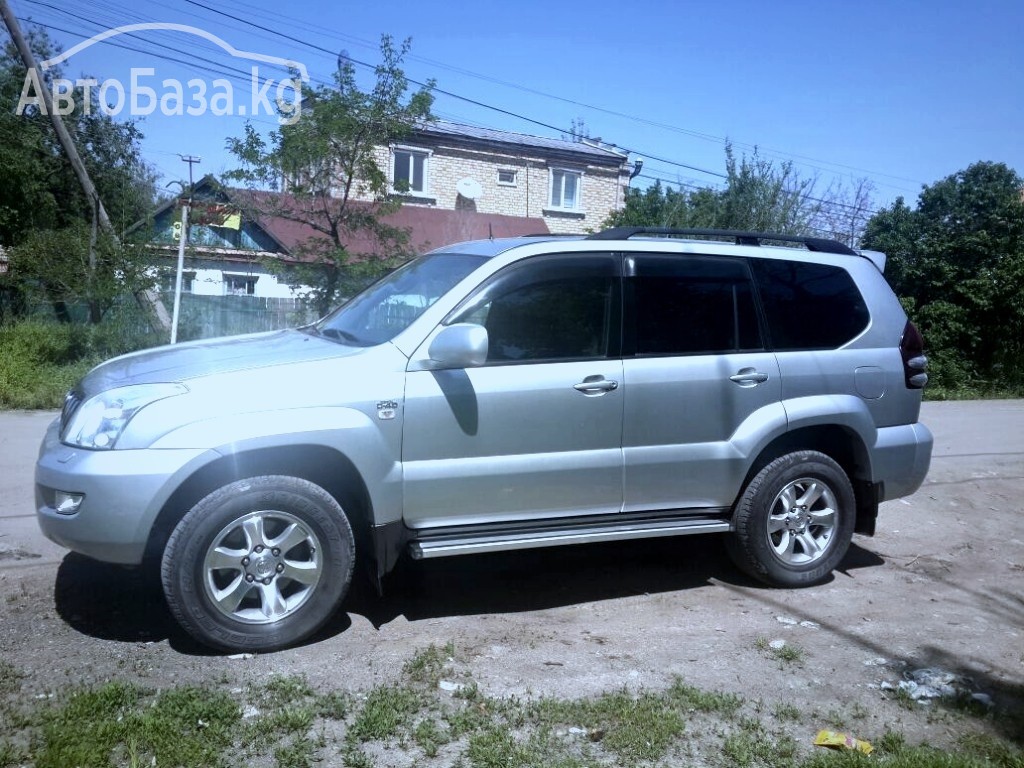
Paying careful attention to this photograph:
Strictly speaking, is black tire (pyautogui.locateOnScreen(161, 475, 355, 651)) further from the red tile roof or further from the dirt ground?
the red tile roof

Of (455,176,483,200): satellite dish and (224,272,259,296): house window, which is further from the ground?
(455,176,483,200): satellite dish

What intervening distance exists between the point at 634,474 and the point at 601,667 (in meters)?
1.12

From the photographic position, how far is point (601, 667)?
4527mm

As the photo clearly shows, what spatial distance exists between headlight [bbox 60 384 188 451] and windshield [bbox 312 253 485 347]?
1050mm

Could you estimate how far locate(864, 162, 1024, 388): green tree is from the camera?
17.6 meters

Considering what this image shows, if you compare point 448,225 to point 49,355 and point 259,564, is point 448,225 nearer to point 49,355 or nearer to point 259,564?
point 49,355

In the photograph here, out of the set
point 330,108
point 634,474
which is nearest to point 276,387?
point 634,474

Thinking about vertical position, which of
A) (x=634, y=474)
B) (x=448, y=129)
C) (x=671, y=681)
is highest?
(x=448, y=129)

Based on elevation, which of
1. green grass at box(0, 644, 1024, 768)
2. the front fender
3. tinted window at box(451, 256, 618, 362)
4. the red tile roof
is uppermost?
the red tile roof

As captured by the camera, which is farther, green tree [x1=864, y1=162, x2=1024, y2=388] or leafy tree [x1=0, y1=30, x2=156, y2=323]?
green tree [x1=864, y1=162, x2=1024, y2=388]

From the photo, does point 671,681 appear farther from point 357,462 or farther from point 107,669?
point 107,669

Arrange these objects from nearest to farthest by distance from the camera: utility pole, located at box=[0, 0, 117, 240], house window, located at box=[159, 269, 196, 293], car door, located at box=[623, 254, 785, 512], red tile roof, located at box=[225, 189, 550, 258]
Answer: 1. car door, located at box=[623, 254, 785, 512]
2. utility pole, located at box=[0, 0, 117, 240]
3. house window, located at box=[159, 269, 196, 293]
4. red tile roof, located at box=[225, 189, 550, 258]

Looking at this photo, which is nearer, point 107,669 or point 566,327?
point 107,669

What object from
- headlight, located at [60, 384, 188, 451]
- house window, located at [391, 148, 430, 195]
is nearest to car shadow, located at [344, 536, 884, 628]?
headlight, located at [60, 384, 188, 451]
